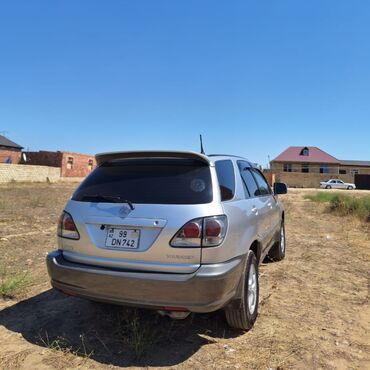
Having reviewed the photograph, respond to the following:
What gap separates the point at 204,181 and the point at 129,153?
85cm

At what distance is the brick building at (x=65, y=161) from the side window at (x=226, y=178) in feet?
143

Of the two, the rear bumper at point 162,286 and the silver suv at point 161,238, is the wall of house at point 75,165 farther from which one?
the rear bumper at point 162,286

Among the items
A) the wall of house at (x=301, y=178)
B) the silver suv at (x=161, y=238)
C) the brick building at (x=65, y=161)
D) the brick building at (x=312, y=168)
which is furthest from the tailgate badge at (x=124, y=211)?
the wall of house at (x=301, y=178)

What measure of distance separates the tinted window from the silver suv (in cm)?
56

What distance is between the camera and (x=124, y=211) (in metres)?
3.27

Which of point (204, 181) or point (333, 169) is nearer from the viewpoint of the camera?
point (204, 181)

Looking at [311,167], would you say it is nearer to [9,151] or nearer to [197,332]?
[9,151]

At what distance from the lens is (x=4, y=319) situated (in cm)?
397

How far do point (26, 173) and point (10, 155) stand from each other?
15.5 meters

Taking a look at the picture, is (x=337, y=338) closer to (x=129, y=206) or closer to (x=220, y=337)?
(x=220, y=337)

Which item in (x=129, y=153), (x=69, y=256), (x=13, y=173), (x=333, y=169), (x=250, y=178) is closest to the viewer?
(x=69, y=256)

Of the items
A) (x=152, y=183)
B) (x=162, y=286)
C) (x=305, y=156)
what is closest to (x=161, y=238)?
(x=162, y=286)

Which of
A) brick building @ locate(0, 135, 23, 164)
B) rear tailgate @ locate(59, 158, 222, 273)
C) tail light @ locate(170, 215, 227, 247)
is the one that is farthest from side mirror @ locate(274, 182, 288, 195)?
brick building @ locate(0, 135, 23, 164)

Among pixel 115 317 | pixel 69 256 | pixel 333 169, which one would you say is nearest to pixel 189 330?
pixel 115 317
